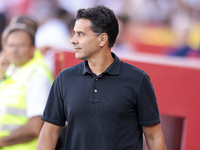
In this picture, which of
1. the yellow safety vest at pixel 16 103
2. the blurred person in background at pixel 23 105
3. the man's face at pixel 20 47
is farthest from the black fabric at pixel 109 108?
the man's face at pixel 20 47

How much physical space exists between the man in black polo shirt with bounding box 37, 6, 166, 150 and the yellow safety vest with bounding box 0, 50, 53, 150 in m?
0.66

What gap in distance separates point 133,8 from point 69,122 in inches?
336

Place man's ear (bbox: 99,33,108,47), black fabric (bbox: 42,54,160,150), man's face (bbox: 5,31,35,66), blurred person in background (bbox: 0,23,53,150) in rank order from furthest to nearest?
man's face (bbox: 5,31,35,66), blurred person in background (bbox: 0,23,53,150), man's ear (bbox: 99,33,108,47), black fabric (bbox: 42,54,160,150)

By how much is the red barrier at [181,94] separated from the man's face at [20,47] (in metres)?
0.99

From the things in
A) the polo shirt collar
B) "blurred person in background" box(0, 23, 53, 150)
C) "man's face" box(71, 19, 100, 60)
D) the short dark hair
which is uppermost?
the short dark hair

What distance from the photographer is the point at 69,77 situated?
1.94 meters

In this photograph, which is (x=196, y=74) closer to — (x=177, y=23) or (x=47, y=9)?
(x=47, y=9)

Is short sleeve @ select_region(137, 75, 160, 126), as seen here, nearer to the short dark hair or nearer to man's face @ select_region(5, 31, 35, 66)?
the short dark hair

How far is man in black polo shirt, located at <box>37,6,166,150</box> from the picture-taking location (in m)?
1.81

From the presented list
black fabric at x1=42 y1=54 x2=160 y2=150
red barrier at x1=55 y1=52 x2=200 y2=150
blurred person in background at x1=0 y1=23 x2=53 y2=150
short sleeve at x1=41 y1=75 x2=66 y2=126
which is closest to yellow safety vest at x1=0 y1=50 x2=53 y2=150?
blurred person in background at x1=0 y1=23 x2=53 y2=150

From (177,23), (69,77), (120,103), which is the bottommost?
(120,103)

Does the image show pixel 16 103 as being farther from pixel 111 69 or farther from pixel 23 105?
pixel 111 69

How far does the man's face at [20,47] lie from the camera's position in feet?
9.59

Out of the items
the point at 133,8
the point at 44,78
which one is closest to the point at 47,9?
the point at 133,8
